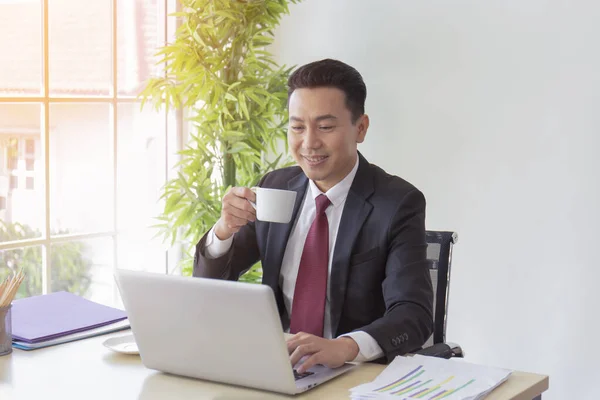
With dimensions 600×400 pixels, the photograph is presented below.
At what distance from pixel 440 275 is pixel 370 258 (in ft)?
0.91

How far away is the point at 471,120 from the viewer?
3.20 meters

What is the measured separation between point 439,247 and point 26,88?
5.49 ft

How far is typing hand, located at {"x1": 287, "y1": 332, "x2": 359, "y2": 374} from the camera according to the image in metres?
1.58

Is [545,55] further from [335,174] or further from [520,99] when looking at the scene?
[335,174]

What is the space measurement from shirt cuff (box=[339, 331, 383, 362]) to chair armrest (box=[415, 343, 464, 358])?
0.68 ft

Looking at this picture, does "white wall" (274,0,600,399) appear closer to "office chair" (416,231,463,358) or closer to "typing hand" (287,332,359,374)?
"office chair" (416,231,463,358)

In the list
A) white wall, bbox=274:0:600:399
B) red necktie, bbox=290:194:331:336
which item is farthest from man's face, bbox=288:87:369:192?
white wall, bbox=274:0:600:399

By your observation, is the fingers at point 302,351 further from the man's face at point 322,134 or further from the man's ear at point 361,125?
the man's ear at point 361,125

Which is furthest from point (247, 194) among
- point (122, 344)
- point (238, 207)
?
point (122, 344)

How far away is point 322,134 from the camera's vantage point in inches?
85.0

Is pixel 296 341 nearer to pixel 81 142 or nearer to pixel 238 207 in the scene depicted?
pixel 238 207

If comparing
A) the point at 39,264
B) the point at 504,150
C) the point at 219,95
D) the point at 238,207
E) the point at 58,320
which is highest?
the point at 219,95

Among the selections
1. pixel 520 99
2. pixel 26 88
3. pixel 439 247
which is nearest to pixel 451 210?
pixel 520 99

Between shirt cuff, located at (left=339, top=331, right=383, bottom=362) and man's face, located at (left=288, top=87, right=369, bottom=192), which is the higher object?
man's face, located at (left=288, top=87, right=369, bottom=192)
